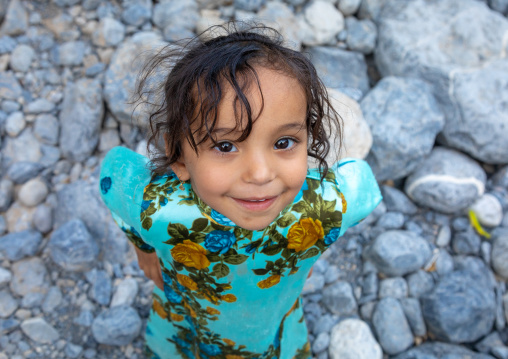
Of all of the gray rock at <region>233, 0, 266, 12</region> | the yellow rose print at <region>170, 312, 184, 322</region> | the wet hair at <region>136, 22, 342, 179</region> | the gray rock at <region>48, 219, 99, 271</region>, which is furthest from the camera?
the gray rock at <region>233, 0, 266, 12</region>

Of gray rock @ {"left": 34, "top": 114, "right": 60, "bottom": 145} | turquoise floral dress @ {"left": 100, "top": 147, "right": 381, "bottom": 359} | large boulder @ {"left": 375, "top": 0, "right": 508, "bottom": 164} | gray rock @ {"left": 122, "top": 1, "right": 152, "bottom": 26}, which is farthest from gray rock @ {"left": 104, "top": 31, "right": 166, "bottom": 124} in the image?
large boulder @ {"left": 375, "top": 0, "right": 508, "bottom": 164}

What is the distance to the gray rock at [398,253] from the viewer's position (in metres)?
2.04

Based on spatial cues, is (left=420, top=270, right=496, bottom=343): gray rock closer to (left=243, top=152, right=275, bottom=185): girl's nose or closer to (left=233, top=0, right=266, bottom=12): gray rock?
(left=243, top=152, right=275, bottom=185): girl's nose

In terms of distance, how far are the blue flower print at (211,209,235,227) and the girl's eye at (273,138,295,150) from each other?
224mm

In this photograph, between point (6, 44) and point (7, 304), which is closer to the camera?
point (7, 304)

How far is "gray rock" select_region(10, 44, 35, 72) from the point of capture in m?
2.29

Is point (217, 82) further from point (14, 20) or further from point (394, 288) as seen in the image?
point (14, 20)

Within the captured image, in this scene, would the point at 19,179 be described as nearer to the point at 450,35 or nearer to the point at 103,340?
the point at 103,340

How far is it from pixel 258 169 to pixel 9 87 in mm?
1896

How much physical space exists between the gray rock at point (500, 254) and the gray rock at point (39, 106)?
2.21m

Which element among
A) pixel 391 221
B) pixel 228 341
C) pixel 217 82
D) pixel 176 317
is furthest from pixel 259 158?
pixel 391 221

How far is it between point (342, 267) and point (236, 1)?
4.81 ft

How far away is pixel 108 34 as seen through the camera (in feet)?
7.70

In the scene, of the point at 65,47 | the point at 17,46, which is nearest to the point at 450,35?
the point at 65,47
